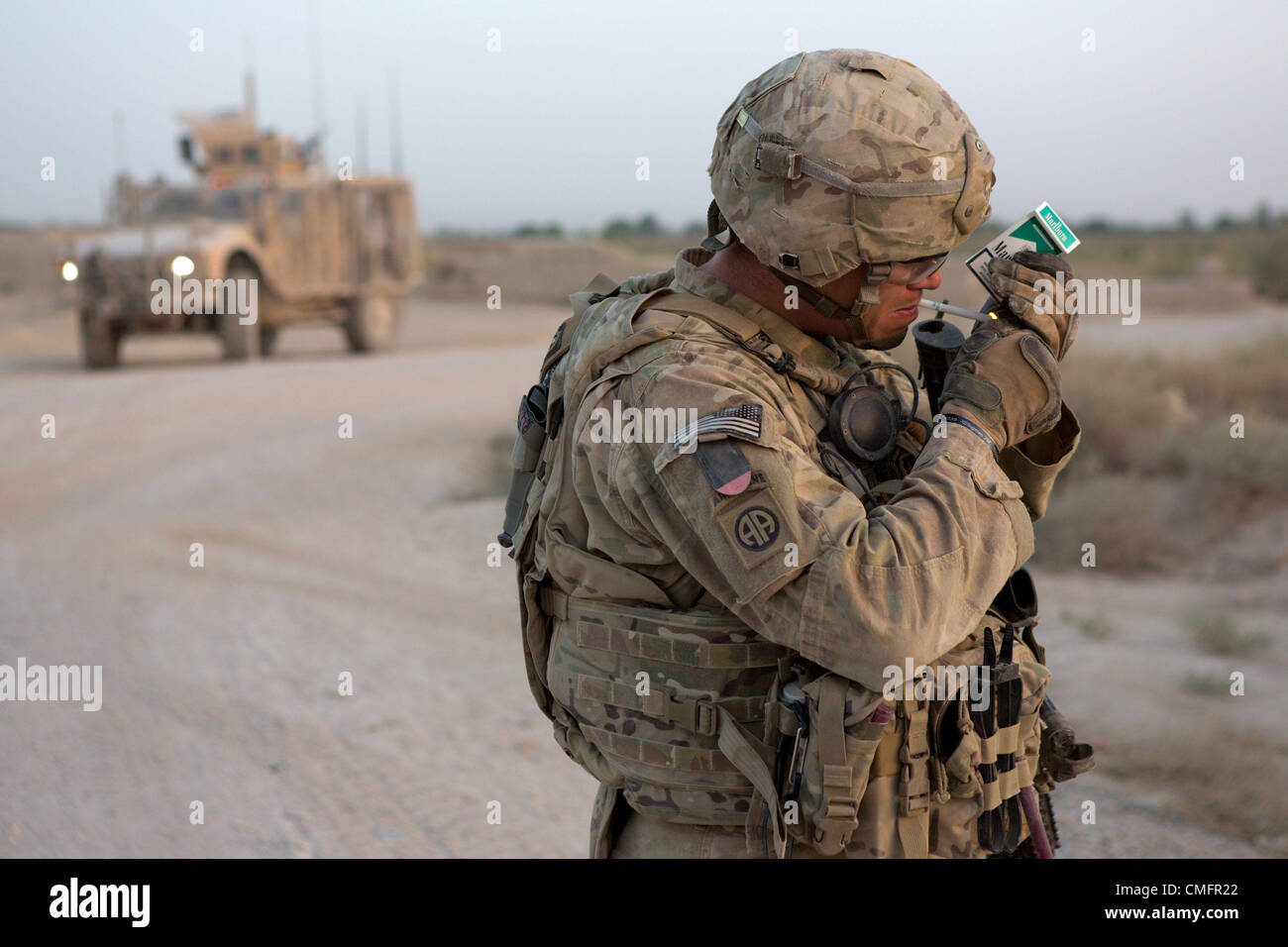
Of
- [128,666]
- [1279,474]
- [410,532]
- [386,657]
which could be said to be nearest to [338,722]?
[386,657]

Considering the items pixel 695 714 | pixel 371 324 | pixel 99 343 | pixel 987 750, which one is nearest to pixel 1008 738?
pixel 987 750

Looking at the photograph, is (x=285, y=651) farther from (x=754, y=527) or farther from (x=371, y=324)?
(x=371, y=324)

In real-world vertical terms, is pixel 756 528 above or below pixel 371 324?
above

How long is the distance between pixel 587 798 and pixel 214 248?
12.7 m

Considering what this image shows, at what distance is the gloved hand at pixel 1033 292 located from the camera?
1.93 metres

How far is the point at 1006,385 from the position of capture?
1.88 meters

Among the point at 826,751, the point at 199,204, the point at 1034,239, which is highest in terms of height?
the point at 199,204

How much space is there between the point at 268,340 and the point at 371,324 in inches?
62.5

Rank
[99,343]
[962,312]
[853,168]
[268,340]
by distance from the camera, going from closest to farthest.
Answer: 1. [853,168]
2. [962,312]
3. [99,343]
4. [268,340]

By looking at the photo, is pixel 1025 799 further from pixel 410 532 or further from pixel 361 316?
pixel 361 316

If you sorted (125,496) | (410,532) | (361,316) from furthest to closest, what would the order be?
(361,316) < (125,496) < (410,532)

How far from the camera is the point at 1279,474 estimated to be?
6.93m

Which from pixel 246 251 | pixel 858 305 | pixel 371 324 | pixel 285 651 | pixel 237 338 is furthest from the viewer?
pixel 371 324

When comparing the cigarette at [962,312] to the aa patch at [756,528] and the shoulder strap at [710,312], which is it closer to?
the shoulder strap at [710,312]
